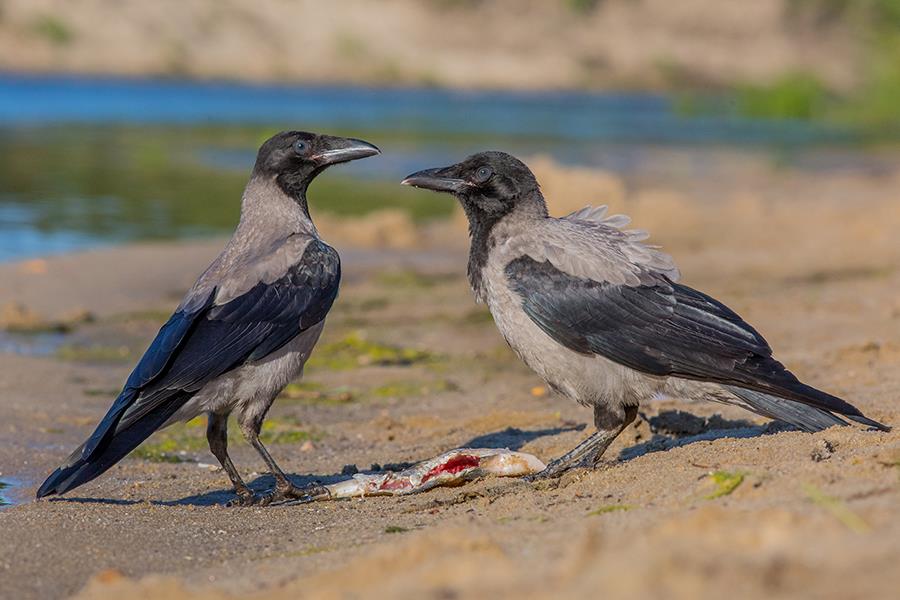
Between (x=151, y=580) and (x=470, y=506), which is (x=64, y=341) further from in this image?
(x=151, y=580)

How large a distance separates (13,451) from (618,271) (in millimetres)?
3562

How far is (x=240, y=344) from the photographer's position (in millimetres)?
6402

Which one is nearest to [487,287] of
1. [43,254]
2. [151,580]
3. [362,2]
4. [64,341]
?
[151,580]

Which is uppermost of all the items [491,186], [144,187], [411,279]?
[491,186]

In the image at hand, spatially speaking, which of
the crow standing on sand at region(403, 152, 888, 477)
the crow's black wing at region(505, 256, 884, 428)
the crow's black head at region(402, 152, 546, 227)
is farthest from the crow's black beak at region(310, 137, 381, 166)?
the crow's black wing at region(505, 256, 884, 428)

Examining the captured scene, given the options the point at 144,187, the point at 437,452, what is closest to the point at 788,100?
the point at 144,187

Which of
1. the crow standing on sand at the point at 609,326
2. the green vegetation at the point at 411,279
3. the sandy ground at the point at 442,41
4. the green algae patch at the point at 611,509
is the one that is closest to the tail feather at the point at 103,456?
the crow standing on sand at the point at 609,326

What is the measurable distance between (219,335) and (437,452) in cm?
159

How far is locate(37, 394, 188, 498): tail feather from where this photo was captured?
580 cm

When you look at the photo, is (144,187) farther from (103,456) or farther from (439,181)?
(103,456)

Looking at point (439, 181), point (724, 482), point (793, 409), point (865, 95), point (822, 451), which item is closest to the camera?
point (724, 482)

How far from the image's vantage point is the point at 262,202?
24.2 feet

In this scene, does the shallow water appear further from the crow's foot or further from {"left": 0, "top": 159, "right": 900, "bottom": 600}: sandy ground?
the crow's foot

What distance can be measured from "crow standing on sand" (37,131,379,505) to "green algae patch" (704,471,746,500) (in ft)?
7.39
